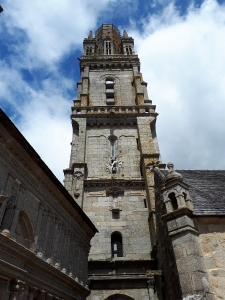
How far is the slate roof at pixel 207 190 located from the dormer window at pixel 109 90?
15224mm

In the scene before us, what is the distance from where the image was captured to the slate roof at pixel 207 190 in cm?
786

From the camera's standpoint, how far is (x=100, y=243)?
1606 cm

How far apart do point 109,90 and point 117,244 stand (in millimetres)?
16177

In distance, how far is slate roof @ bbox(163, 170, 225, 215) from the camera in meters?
7.86

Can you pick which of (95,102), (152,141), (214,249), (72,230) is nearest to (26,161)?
(72,230)

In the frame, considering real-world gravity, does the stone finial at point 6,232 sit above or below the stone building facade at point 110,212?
below

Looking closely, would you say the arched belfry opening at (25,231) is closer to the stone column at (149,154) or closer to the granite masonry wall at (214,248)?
the granite masonry wall at (214,248)

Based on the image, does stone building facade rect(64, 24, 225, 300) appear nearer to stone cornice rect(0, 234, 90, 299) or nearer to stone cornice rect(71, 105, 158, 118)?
stone cornice rect(71, 105, 158, 118)

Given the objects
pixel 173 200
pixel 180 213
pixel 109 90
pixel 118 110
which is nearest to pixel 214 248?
pixel 180 213

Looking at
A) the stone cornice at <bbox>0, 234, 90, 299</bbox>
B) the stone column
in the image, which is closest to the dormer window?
the stone column

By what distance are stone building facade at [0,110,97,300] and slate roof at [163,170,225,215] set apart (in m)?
5.20

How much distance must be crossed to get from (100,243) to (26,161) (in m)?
9.51

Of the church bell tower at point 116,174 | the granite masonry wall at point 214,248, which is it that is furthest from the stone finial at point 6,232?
the church bell tower at point 116,174

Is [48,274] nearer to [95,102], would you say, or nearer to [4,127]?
[4,127]
